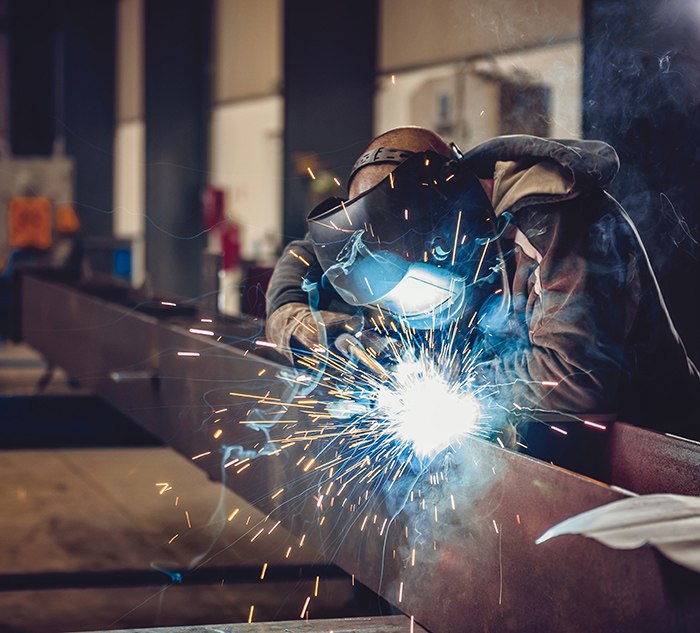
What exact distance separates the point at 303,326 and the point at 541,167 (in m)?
0.51

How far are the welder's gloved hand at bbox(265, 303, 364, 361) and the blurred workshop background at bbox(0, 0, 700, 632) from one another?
1.26 ft

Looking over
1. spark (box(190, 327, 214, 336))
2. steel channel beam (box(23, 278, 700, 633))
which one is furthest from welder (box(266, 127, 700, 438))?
spark (box(190, 327, 214, 336))

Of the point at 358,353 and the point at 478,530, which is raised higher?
the point at 358,353

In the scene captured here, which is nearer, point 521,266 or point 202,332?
point 521,266

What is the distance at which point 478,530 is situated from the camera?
121 cm

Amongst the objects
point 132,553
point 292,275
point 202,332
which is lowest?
point 132,553

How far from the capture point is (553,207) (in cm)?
160

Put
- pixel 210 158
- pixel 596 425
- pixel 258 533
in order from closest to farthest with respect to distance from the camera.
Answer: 1. pixel 596 425
2. pixel 258 533
3. pixel 210 158

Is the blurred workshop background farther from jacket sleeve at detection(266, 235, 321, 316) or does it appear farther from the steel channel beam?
the steel channel beam

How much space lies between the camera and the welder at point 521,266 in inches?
60.8

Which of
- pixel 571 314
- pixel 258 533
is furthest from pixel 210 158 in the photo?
pixel 571 314

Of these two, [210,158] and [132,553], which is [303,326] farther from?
[210,158]

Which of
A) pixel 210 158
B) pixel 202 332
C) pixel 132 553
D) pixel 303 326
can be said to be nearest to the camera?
pixel 303 326

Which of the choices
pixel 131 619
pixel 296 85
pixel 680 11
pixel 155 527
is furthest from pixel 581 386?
pixel 296 85
